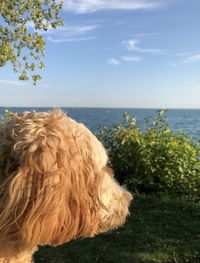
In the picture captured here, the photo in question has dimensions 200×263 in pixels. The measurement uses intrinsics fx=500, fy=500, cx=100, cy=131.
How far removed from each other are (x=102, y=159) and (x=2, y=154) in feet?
1.83

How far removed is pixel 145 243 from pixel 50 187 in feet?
15.3

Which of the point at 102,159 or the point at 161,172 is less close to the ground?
the point at 102,159

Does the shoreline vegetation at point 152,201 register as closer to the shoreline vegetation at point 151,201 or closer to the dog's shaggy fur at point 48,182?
the shoreline vegetation at point 151,201

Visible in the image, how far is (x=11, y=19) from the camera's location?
11.8m

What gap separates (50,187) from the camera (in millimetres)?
2131

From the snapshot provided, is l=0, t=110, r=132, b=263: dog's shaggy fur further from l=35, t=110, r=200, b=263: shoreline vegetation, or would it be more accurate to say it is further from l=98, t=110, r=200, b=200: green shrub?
l=98, t=110, r=200, b=200: green shrub

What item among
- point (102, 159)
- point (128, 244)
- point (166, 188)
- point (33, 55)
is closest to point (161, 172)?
point (166, 188)

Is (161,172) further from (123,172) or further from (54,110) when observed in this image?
(54,110)

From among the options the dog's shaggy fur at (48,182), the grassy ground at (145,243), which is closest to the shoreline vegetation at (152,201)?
the grassy ground at (145,243)

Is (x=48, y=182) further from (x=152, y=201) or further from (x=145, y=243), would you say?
(x=152, y=201)

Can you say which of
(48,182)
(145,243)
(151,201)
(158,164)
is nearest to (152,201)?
(151,201)

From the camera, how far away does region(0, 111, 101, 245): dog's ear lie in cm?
210

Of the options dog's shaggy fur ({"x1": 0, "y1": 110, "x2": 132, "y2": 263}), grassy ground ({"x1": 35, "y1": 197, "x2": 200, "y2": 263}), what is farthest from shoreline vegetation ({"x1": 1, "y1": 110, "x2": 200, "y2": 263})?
dog's shaggy fur ({"x1": 0, "y1": 110, "x2": 132, "y2": 263})

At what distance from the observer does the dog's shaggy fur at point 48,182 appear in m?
2.11
